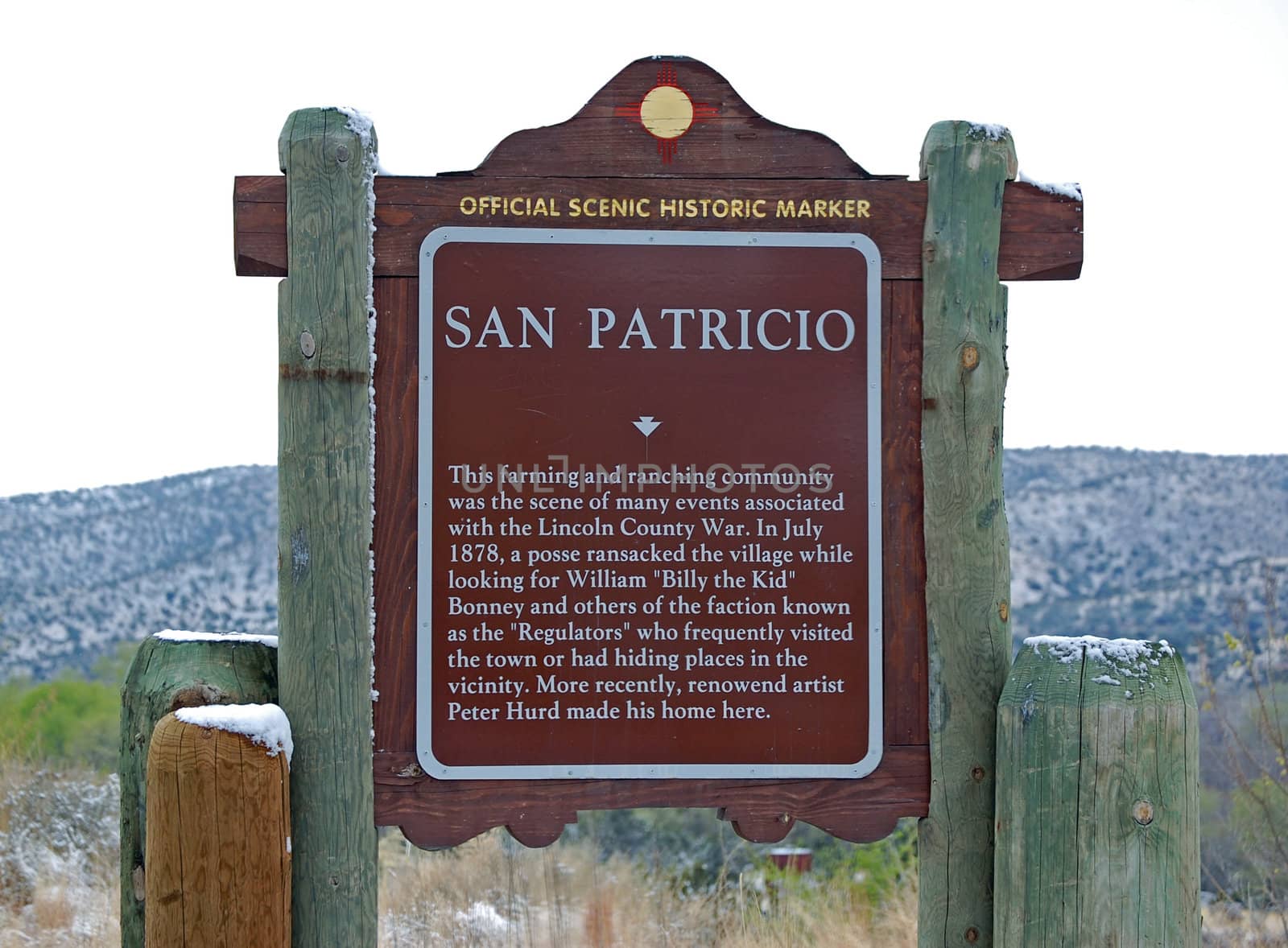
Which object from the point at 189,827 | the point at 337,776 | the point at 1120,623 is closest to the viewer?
the point at 189,827

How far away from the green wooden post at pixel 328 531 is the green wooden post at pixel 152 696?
0.15 meters

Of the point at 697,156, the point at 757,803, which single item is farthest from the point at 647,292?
the point at 757,803

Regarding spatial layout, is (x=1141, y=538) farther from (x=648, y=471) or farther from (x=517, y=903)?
(x=648, y=471)

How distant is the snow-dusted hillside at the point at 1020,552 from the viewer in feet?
75.0

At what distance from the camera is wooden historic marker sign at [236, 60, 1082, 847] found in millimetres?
3248

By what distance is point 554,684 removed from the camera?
10.7 feet

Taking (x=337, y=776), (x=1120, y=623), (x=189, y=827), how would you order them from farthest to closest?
(x=1120, y=623)
(x=337, y=776)
(x=189, y=827)

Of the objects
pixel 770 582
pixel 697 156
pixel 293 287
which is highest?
pixel 697 156

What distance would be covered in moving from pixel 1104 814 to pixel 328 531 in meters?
2.08

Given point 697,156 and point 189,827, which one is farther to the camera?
point 697,156

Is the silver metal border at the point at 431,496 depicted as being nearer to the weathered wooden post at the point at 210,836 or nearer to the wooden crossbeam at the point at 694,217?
the wooden crossbeam at the point at 694,217

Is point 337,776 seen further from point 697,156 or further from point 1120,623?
point 1120,623

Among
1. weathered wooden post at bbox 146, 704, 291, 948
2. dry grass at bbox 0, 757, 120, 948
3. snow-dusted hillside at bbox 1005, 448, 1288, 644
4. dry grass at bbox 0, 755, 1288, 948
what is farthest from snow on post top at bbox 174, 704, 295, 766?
snow-dusted hillside at bbox 1005, 448, 1288, 644

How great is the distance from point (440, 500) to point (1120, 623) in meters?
20.9
